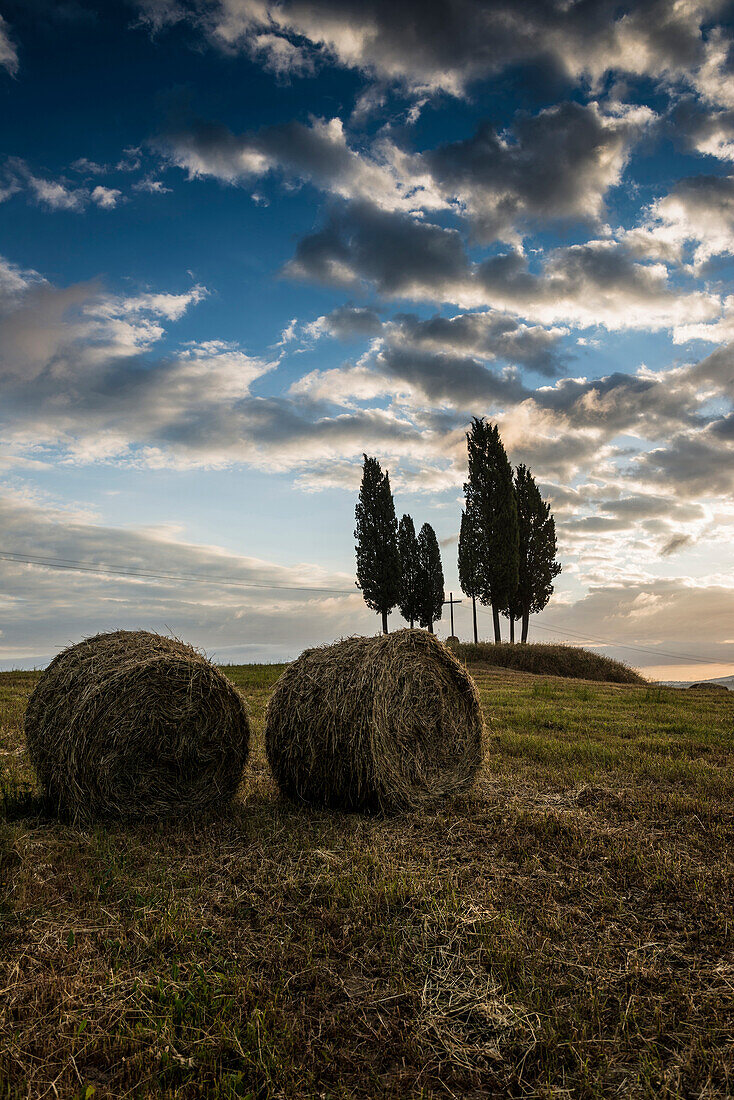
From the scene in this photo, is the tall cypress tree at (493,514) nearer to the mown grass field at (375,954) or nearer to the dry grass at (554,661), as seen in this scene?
the dry grass at (554,661)

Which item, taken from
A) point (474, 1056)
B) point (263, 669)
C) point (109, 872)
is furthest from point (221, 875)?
point (263, 669)

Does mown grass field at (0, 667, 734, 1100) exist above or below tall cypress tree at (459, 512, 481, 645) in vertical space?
below

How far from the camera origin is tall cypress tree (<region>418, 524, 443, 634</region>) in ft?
173

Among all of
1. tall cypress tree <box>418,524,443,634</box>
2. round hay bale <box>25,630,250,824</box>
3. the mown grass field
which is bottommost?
the mown grass field

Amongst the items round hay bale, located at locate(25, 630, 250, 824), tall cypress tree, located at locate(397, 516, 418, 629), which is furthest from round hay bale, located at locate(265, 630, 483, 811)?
tall cypress tree, located at locate(397, 516, 418, 629)

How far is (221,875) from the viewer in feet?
17.6

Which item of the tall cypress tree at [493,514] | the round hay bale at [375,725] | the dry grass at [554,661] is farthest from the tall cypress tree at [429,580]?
the round hay bale at [375,725]

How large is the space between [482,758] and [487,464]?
36108 mm

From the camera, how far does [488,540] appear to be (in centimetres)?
4128

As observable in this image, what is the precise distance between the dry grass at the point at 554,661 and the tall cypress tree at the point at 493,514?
556cm

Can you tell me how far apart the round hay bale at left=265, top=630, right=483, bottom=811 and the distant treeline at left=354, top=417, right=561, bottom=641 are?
32435 millimetres

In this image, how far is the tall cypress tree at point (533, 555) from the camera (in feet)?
145

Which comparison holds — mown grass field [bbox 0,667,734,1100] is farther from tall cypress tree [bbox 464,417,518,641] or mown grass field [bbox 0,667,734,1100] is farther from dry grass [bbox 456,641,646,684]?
tall cypress tree [bbox 464,417,518,641]

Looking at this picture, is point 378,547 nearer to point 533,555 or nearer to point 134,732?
point 533,555
